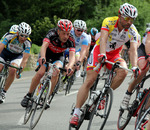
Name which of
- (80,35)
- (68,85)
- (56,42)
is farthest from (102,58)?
(68,85)

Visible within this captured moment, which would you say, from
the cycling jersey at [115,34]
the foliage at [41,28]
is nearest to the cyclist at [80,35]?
the cycling jersey at [115,34]

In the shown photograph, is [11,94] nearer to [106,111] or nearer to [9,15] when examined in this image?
[106,111]

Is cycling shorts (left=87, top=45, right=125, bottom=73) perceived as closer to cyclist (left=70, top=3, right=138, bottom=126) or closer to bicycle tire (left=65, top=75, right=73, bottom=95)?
cyclist (left=70, top=3, right=138, bottom=126)

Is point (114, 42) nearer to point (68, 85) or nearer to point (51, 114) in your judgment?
point (51, 114)

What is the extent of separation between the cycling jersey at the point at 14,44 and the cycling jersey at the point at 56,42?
1.25 metres

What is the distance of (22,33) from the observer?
9.52m

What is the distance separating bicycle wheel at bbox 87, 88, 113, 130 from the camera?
6.03 m

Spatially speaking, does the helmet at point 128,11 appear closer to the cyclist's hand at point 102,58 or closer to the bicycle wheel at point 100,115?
the cyclist's hand at point 102,58

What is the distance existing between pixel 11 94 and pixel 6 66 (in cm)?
263

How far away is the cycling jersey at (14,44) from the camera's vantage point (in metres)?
9.80

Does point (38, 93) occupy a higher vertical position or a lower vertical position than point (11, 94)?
higher

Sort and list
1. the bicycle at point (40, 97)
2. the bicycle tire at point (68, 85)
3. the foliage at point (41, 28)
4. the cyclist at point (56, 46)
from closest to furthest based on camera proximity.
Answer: the bicycle at point (40, 97) < the cyclist at point (56, 46) < the bicycle tire at point (68, 85) < the foliage at point (41, 28)

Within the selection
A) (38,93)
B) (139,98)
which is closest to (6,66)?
(38,93)

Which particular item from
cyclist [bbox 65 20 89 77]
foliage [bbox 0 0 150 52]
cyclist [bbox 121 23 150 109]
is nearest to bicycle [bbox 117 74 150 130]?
cyclist [bbox 121 23 150 109]
